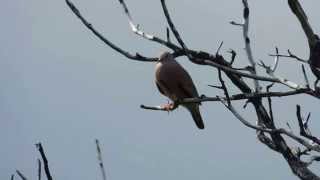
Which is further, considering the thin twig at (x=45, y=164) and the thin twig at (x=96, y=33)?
the thin twig at (x=96, y=33)

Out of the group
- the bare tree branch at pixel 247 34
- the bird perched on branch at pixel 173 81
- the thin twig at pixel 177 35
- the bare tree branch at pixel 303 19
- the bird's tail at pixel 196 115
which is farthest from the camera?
the bird's tail at pixel 196 115

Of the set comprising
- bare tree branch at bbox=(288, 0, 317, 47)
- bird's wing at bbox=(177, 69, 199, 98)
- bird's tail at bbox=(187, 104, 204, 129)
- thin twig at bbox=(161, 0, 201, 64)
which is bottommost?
bare tree branch at bbox=(288, 0, 317, 47)

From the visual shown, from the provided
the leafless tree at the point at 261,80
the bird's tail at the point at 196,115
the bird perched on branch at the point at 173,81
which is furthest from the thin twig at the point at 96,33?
the bird's tail at the point at 196,115

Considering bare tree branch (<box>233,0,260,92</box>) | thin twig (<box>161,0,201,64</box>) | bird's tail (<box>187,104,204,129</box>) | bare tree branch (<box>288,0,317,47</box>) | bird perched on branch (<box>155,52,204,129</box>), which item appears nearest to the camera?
bare tree branch (<box>288,0,317,47</box>)

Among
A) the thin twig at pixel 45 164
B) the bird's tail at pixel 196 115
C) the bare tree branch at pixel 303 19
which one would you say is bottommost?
the thin twig at pixel 45 164

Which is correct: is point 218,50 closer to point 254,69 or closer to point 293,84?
point 254,69

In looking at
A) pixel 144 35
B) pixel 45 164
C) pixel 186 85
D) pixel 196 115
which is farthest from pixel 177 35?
pixel 196 115

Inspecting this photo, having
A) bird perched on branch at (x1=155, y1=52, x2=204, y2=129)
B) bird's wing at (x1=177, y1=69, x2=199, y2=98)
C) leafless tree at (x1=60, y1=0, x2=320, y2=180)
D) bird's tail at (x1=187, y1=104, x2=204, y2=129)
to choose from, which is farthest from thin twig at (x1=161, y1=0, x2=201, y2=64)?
bird's tail at (x1=187, y1=104, x2=204, y2=129)

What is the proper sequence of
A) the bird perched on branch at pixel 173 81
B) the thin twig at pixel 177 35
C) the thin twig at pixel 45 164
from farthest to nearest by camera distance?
the bird perched on branch at pixel 173 81 < the thin twig at pixel 177 35 < the thin twig at pixel 45 164

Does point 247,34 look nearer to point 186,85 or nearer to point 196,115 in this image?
point 186,85

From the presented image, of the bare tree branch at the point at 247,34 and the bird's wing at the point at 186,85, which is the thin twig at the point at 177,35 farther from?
the bird's wing at the point at 186,85

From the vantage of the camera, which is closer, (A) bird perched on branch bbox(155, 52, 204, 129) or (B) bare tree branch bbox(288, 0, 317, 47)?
(B) bare tree branch bbox(288, 0, 317, 47)

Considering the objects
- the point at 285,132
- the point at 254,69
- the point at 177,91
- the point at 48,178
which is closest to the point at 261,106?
the point at 254,69

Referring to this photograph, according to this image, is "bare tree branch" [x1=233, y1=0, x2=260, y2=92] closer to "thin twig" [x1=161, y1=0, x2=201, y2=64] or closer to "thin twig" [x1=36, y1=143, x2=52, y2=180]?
"thin twig" [x1=161, y1=0, x2=201, y2=64]
